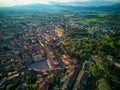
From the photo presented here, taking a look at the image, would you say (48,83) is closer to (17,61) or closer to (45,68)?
(45,68)

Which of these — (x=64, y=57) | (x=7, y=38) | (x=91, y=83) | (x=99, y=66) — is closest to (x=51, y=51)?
(x=64, y=57)

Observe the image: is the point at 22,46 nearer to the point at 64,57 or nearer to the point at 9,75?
the point at 64,57

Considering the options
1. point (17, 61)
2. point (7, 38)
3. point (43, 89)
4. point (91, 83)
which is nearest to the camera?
point (43, 89)

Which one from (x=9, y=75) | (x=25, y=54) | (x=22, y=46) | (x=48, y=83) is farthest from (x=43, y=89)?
(x=22, y=46)

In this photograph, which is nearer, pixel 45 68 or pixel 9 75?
pixel 9 75

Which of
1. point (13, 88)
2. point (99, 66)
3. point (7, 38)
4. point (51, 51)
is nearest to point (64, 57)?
point (51, 51)

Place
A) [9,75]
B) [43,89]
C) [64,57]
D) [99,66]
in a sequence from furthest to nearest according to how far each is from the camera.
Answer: [64,57] → [99,66] → [9,75] → [43,89]

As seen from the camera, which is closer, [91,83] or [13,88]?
[13,88]

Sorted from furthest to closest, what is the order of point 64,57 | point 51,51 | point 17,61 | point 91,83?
1. point 51,51
2. point 64,57
3. point 17,61
4. point 91,83

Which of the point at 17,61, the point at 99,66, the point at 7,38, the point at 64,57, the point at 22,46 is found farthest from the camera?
the point at 7,38
